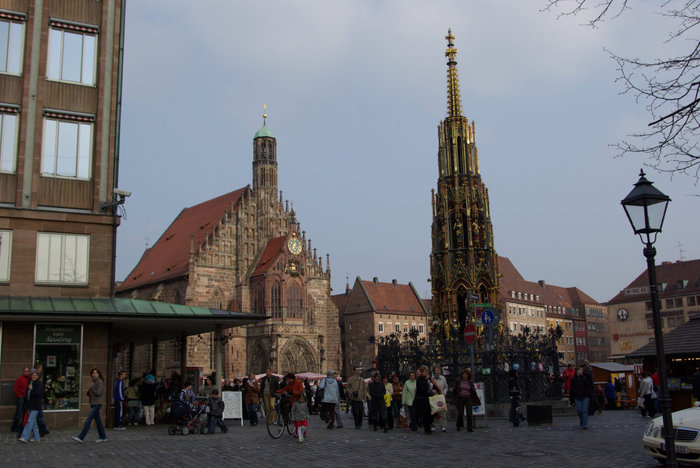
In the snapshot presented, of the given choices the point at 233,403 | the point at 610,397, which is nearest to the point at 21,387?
the point at 233,403

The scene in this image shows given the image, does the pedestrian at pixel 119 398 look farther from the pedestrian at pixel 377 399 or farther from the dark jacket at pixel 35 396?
the pedestrian at pixel 377 399

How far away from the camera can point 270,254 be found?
6075 cm

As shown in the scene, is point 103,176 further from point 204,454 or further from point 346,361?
point 346,361

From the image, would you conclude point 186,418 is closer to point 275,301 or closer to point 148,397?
point 148,397

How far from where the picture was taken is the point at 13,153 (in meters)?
19.1

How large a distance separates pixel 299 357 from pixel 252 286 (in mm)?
7138

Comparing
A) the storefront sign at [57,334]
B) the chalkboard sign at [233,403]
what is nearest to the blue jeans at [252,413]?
the chalkboard sign at [233,403]

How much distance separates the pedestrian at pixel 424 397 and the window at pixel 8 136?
12.1 meters

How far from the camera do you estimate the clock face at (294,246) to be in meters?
60.6

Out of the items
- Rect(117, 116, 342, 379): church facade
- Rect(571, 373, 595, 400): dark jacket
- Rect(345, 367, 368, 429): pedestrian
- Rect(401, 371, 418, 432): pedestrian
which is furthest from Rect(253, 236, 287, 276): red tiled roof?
Rect(571, 373, 595, 400): dark jacket

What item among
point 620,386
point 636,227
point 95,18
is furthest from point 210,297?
point 636,227

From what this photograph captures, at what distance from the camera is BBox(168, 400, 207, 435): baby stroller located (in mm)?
16172

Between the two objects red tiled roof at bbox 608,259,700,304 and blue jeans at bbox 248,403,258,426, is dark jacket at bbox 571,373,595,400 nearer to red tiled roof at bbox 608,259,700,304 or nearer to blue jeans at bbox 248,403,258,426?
blue jeans at bbox 248,403,258,426

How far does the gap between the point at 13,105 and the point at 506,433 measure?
15.1 meters
